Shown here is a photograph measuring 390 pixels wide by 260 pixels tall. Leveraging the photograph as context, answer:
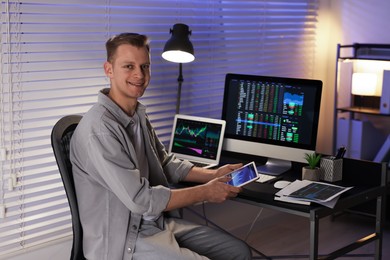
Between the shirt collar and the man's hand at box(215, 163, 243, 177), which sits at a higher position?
the shirt collar

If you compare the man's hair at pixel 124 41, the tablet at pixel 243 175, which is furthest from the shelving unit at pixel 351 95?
the man's hair at pixel 124 41

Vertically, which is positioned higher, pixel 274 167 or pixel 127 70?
pixel 127 70

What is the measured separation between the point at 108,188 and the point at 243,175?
0.65 m

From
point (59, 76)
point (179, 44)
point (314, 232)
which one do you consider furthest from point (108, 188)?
point (179, 44)

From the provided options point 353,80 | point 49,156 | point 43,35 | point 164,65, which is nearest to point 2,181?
point 49,156

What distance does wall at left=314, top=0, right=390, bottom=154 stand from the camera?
4.60 meters

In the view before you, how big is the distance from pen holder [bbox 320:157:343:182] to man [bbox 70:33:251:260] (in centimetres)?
50

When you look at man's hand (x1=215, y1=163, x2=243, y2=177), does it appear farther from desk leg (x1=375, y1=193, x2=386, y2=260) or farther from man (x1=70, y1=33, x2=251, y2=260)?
desk leg (x1=375, y1=193, x2=386, y2=260)

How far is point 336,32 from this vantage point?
4.78 m

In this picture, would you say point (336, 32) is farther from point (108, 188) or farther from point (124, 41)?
point (108, 188)

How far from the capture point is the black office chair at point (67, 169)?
234 cm

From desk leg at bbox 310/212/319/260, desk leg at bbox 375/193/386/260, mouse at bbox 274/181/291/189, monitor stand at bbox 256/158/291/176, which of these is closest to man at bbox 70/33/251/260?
mouse at bbox 274/181/291/189

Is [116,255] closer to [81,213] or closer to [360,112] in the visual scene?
[81,213]

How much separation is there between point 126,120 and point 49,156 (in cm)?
→ 80
